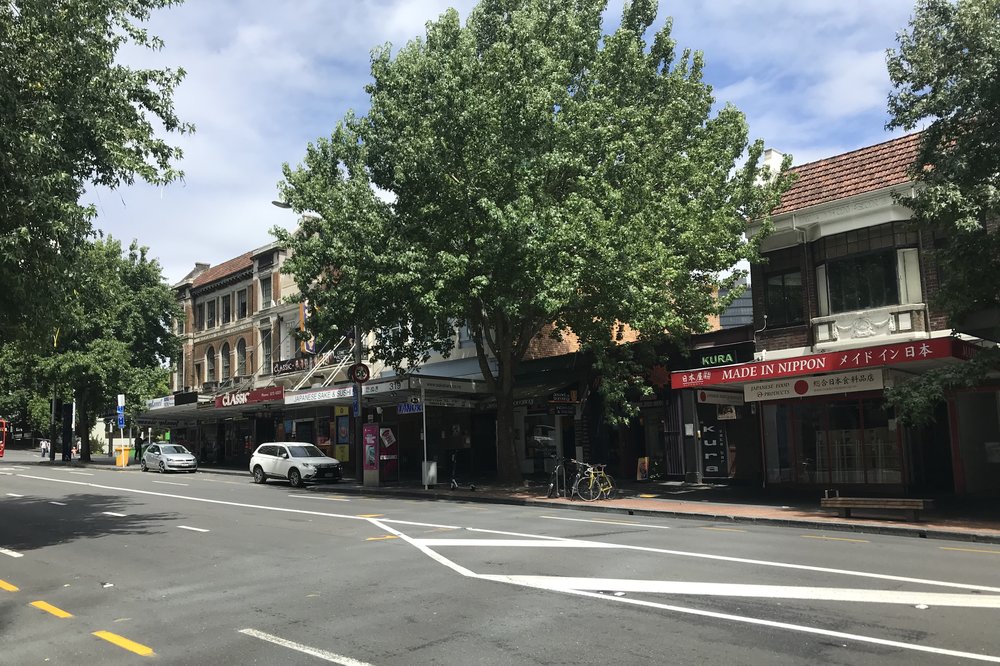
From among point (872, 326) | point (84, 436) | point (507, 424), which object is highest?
point (872, 326)

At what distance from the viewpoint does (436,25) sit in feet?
73.6

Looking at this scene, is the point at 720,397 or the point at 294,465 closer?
the point at 720,397

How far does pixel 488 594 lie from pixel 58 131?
34.1 ft

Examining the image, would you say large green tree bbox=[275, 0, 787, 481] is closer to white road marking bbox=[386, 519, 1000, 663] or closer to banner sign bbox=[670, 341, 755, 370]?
banner sign bbox=[670, 341, 755, 370]

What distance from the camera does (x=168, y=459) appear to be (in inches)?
1431

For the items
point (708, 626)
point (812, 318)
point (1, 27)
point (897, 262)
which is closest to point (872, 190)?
point (897, 262)

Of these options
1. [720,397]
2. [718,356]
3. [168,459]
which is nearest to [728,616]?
[720,397]

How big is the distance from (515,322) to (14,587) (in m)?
15.5

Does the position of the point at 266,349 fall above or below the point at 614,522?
above

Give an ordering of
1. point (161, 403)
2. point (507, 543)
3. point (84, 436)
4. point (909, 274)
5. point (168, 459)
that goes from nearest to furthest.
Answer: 1. point (507, 543)
2. point (909, 274)
3. point (168, 459)
4. point (161, 403)
5. point (84, 436)

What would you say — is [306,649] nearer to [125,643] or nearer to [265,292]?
[125,643]

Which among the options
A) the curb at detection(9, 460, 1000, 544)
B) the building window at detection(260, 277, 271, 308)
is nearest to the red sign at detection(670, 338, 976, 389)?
the curb at detection(9, 460, 1000, 544)

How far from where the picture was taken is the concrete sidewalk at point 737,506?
14.0m

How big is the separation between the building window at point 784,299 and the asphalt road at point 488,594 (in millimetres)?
8435
